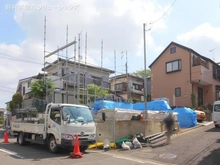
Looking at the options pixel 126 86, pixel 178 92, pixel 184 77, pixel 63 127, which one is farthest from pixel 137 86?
pixel 63 127

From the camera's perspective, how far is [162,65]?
33.2 m

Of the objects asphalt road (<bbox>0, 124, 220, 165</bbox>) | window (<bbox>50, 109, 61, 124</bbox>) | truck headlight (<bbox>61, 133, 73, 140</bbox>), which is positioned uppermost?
window (<bbox>50, 109, 61, 124</bbox>)

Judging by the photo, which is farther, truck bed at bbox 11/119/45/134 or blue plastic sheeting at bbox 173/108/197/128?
blue plastic sheeting at bbox 173/108/197/128

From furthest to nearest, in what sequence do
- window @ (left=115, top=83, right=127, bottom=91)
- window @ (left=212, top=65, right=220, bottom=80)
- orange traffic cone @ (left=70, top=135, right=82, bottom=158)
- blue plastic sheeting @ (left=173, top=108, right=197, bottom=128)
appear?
window @ (left=115, top=83, right=127, bottom=91) < window @ (left=212, top=65, right=220, bottom=80) < blue plastic sheeting @ (left=173, top=108, right=197, bottom=128) < orange traffic cone @ (left=70, top=135, right=82, bottom=158)

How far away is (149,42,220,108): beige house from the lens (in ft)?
99.0

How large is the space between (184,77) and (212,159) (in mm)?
21932

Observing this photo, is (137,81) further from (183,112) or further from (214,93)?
(183,112)

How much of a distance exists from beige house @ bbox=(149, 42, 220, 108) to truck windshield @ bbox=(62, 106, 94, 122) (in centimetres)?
1944

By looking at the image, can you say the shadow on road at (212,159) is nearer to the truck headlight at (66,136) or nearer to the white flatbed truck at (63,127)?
the white flatbed truck at (63,127)

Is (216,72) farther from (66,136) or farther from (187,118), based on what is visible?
(66,136)

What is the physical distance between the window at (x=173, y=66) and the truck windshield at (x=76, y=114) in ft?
71.0

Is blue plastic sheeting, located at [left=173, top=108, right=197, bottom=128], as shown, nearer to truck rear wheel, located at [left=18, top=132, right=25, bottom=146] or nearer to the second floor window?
truck rear wheel, located at [left=18, top=132, right=25, bottom=146]

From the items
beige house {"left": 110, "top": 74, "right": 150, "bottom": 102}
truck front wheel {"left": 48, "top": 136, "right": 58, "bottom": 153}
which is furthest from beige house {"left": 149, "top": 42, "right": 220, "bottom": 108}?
truck front wheel {"left": 48, "top": 136, "right": 58, "bottom": 153}

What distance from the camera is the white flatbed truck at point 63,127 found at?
36.4ft
